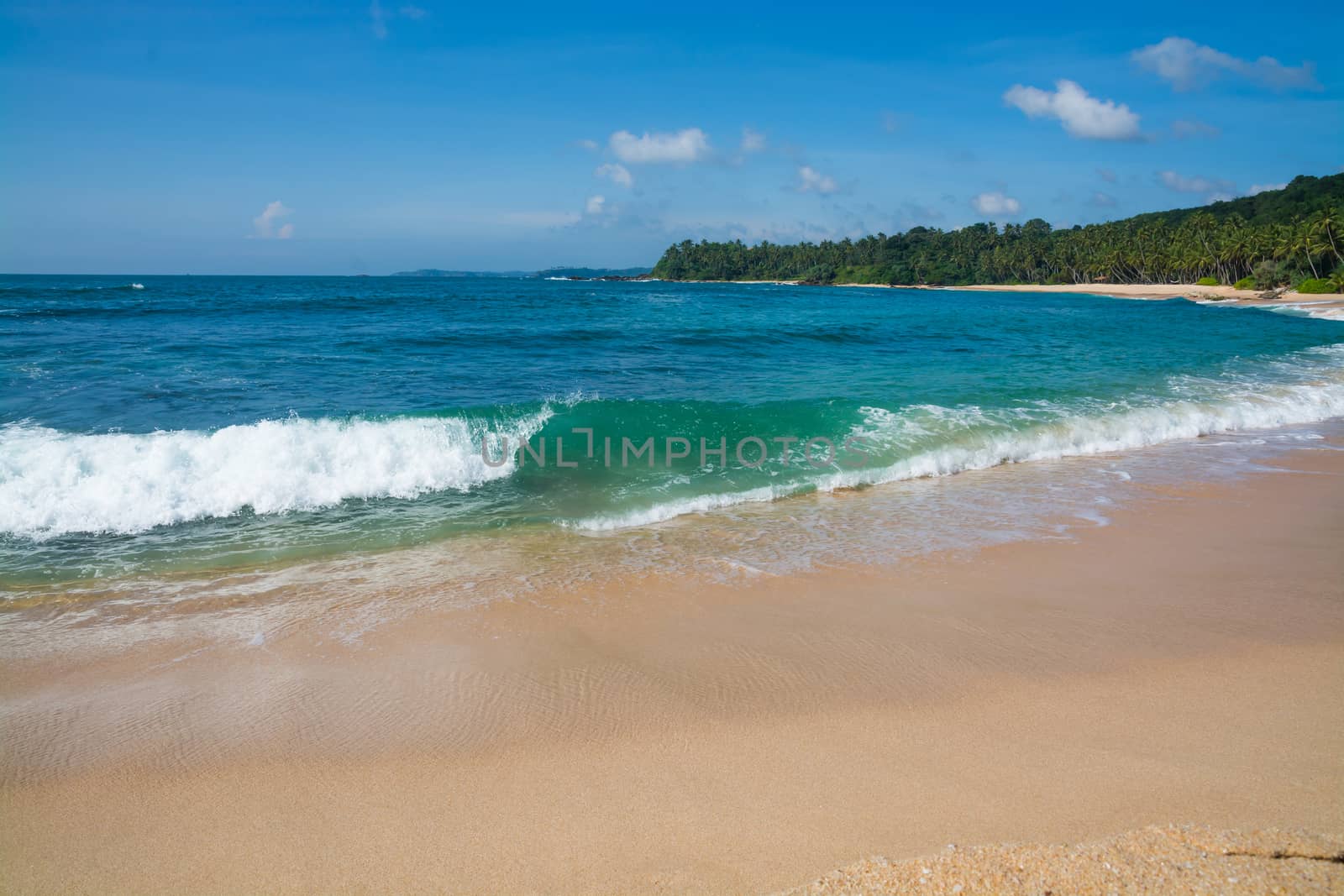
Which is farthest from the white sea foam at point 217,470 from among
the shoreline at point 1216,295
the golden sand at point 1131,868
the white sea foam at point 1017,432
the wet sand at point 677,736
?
the shoreline at point 1216,295

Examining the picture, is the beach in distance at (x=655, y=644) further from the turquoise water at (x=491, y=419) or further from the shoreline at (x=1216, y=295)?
the shoreline at (x=1216, y=295)

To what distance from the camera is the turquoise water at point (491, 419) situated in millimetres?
8039

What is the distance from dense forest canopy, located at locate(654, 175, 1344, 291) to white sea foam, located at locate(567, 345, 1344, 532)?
60708mm

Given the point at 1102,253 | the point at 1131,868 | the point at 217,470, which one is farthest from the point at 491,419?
the point at 1102,253

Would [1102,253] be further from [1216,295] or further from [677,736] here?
[677,736]

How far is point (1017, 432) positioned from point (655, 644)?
915cm

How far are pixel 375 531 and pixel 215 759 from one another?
4138mm

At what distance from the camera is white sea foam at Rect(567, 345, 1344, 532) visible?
915 centimetres

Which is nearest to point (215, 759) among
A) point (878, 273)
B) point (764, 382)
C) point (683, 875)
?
point (683, 875)

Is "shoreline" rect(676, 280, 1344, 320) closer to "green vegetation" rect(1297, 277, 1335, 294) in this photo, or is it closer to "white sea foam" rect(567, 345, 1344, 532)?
"green vegetation" rect(1297, 277, 1335, 294)

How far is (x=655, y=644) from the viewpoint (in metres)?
5.08

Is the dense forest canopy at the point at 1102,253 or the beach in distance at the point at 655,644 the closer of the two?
the beach in distance at the point at 655,644

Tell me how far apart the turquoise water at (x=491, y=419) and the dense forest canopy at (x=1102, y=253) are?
184 ft

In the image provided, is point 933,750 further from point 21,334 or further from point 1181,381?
point 21,334
